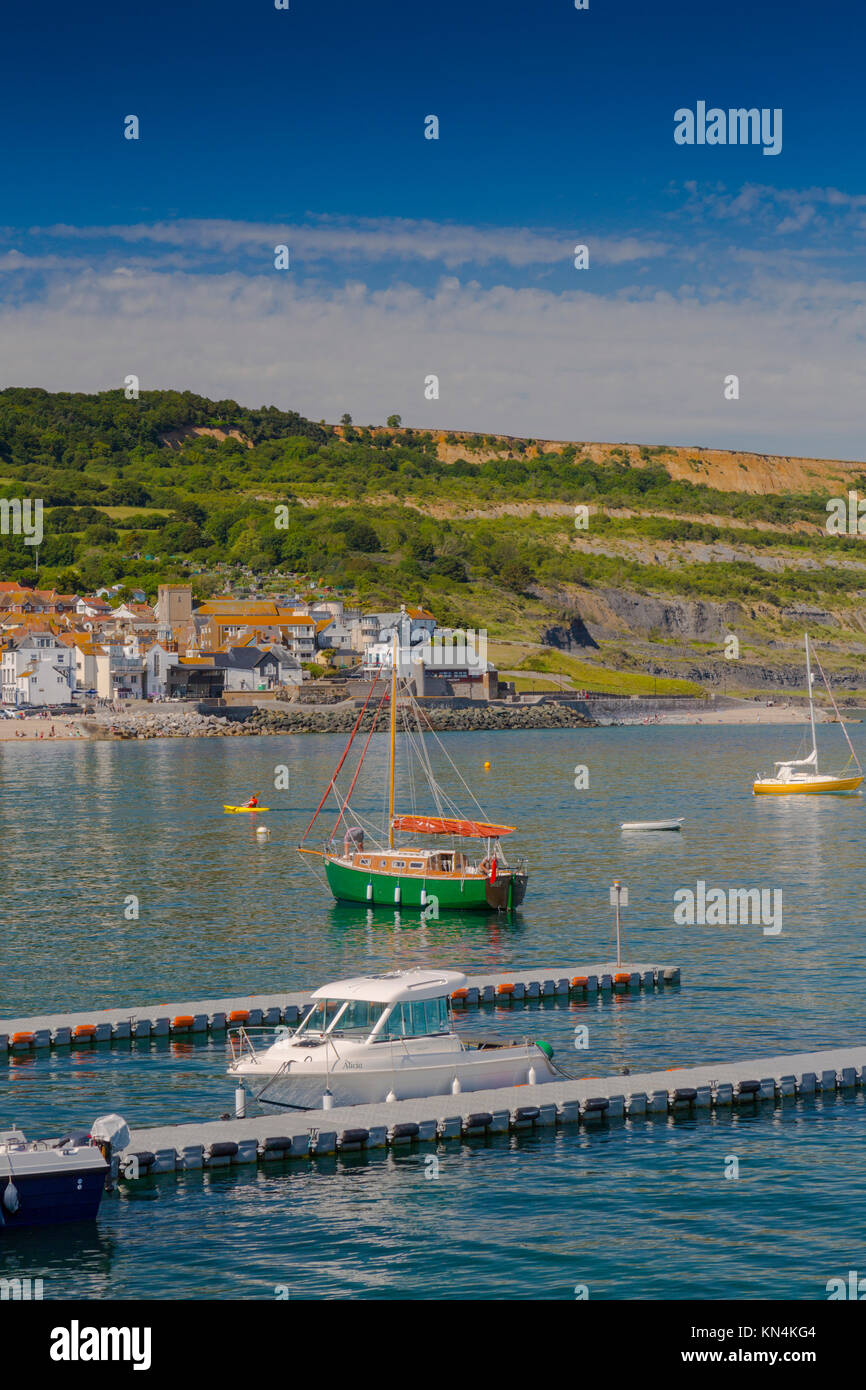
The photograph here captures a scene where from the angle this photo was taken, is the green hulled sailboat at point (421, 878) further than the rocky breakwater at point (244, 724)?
No

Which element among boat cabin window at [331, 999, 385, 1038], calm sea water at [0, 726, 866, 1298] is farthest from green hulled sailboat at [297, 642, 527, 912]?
boat cabin window at [331, 999, 385, 1038]

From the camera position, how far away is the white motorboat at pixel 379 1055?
29984 mm

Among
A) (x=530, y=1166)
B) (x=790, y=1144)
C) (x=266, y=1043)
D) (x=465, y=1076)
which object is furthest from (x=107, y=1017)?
(x=790, y=1144)

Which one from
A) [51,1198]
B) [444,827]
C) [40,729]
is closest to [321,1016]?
[51,1198]

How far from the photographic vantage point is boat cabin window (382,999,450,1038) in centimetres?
3038

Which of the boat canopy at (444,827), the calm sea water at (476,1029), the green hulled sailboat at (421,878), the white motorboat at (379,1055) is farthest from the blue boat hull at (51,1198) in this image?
the boat canopy at (444,827)

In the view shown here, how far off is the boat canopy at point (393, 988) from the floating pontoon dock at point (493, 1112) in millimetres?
1979

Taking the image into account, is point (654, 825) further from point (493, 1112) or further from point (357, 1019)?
point (493, 1112)

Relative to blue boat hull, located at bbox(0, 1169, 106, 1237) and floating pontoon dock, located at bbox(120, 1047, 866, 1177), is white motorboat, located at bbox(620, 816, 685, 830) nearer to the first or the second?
floating pontoon dock, located at bbox(120, 1047, 866, 1177)

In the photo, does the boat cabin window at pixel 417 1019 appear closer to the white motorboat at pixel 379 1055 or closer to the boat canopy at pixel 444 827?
the white motorboat at pixel 379 1055

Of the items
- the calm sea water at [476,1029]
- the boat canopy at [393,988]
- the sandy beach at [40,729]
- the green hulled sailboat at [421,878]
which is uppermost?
the sandy beach at [40,729]
